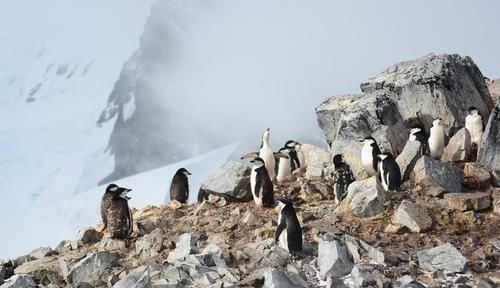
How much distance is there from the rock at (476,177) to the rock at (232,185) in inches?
201

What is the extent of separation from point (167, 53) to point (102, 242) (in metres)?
→ 133

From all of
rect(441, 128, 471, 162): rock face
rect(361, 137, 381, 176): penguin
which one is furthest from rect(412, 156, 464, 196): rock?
rect(441, 128, 471, 162): rock face

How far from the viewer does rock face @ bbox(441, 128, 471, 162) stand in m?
14.7

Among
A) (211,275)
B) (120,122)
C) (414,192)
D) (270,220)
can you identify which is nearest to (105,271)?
(211,275)

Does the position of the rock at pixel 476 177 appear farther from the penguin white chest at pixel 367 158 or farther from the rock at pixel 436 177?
the penguin white chest at pixel 367 158

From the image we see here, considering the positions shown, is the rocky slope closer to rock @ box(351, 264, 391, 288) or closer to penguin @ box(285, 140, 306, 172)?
rock @ box(351, 264, 391, 288)

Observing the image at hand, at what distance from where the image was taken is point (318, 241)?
10648 mm

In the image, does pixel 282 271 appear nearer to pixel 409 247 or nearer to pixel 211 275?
pixel 211 275

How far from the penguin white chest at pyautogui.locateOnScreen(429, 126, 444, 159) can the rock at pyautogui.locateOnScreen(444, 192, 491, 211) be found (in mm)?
3994

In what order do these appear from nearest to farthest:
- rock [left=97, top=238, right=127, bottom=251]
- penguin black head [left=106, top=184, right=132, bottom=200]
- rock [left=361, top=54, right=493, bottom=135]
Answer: rock [left=97, top=238, right=127, bottom=251], penguin black head [left=106, top=184, right=132, bottom=200], rock [left=361, top=54, right=493, bottom=135]

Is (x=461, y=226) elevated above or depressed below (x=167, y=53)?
below

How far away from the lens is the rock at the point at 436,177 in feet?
39.9

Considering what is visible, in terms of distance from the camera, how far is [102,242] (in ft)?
39.4

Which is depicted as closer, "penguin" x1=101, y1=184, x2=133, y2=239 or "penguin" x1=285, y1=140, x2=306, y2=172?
"penguin" x1=101, y1=184, x2=133, y2=239
